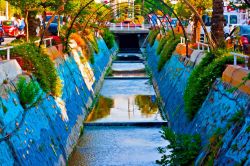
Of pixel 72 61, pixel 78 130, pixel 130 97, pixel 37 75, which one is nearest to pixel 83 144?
pixel 78 130

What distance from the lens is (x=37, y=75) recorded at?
52.3 ft

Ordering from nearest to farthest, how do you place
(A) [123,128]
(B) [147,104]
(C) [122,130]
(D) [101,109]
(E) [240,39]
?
1. (C) [122,130]
2. (A) [123,128]
3. (D) [101,109]
4. (B) [147,104]
5. (E) [240,39]

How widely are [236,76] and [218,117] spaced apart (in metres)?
0.93

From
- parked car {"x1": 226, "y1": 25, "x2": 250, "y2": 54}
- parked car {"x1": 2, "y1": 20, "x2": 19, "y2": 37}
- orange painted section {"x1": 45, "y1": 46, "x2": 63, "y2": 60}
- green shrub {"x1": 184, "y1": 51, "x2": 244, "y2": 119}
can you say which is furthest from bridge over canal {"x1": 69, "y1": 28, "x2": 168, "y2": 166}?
parked car {"x1": 2, "y1": 20, "x2": 19, "y2": 37}

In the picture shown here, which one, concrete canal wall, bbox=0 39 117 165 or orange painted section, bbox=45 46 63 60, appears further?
orange painted section, bbox=45 46 63 60

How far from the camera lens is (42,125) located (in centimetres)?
1416

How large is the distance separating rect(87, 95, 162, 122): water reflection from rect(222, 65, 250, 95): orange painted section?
8939 mm

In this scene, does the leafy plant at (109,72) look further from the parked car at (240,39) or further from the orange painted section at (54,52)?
the orange painted section at (54,52)

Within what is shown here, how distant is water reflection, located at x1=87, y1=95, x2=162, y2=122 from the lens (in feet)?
75.3

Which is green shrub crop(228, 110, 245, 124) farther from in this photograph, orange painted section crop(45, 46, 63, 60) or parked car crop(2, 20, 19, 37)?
parked car crop(2, 20, 19, 37)

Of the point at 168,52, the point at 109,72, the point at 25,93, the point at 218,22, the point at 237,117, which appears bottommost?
the point at 109,72

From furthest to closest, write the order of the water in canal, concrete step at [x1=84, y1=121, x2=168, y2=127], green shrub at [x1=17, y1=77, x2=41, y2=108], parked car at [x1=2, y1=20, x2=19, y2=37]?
parked car at [x1=2, y1=20, x2=19, y2=37] < concrete step at [x1=84, y1=121, x2=168, y2=127] < the water in canal < green shrub at [x1=17, y1=77, x2=41, y2=108]

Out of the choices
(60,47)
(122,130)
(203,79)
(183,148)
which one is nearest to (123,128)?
(122,130)

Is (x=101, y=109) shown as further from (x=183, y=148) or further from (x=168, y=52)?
(x=183, y=148)
